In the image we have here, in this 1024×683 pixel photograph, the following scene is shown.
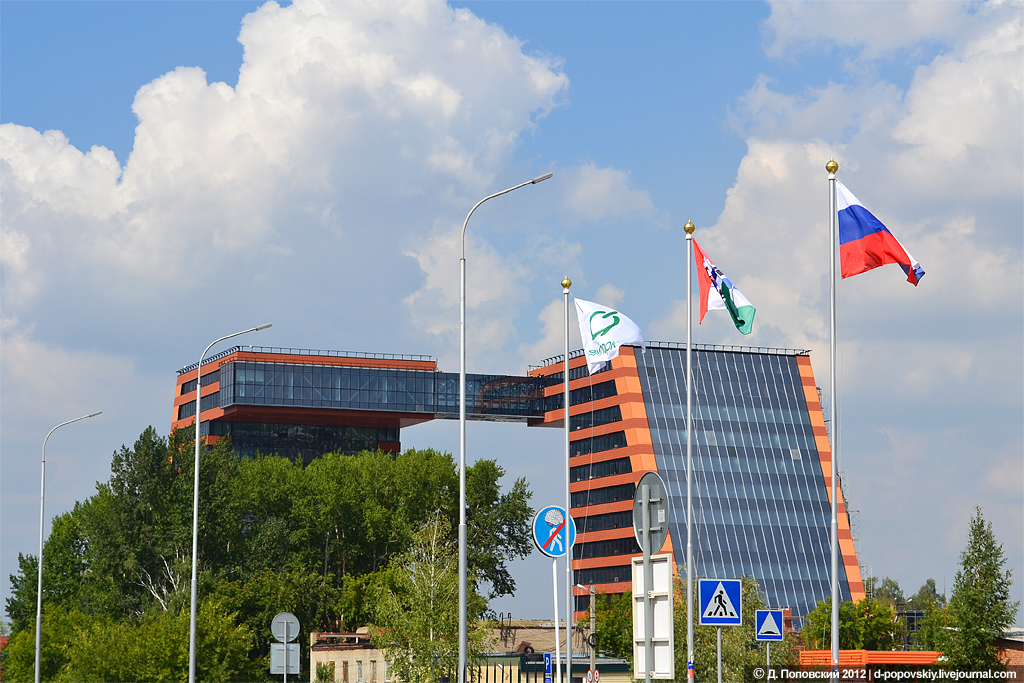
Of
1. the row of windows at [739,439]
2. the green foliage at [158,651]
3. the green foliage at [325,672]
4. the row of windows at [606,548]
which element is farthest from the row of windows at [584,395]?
the green foliage at [158,651]

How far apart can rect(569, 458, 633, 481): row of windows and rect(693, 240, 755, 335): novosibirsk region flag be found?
109 m

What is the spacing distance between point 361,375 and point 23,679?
66.7 m

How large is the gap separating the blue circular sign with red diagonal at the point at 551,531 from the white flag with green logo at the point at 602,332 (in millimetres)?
4090

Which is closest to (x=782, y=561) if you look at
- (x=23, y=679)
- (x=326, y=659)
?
(x=326, y=659)

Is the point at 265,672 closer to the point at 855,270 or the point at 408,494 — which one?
the point at 408,494

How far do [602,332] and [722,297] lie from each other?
12.2ft

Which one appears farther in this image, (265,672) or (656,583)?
(265,672)

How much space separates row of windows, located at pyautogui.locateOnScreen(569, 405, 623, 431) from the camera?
5694 inches

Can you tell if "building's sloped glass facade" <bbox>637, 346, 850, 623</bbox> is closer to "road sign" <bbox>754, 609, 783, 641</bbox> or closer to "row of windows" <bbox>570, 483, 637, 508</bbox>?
"row of windows" <bbox>570, 483, 637, 508</bbox>

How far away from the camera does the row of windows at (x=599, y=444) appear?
14388 centimetres

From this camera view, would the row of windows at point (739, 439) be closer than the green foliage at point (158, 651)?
No

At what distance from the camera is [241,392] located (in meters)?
140

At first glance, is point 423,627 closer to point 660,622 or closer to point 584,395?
point 660,622

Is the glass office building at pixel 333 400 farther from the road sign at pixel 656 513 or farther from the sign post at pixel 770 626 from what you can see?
the road sign at pixel 656 513
